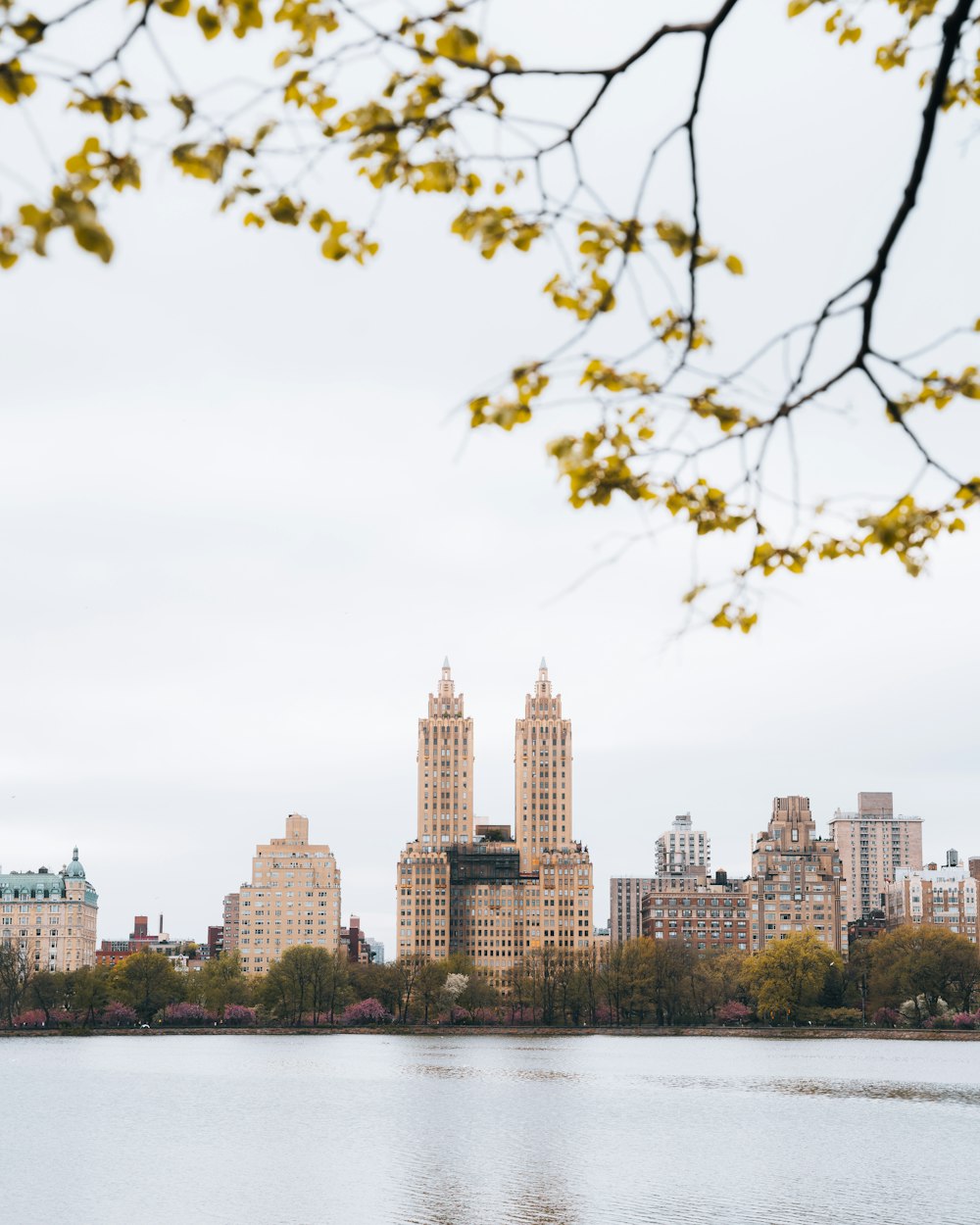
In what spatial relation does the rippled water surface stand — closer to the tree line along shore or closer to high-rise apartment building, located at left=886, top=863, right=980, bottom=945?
the tree line along shore

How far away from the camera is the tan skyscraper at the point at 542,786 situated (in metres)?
191

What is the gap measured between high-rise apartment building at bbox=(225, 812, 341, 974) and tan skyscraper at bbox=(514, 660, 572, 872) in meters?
27.8

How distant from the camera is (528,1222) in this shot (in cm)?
3253

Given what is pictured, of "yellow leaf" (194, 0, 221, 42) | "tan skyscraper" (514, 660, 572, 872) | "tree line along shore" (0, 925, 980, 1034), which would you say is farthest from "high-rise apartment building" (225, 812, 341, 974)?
"yellow leaf" (194, 0, 221, 42)

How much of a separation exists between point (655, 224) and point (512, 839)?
193644 mm

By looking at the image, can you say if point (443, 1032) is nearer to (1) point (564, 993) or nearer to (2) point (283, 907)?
(1) point (564, 993)

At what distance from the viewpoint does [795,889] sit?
185 metres

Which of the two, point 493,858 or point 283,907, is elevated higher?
point 493,858

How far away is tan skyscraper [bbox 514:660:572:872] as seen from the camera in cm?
19125

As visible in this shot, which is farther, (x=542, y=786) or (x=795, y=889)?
(x=542, y=786)

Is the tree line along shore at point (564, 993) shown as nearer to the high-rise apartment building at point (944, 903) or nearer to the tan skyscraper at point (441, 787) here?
the tan skyscraper at point (441, 787)

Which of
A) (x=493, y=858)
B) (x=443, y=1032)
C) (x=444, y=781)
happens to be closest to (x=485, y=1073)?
(x=443, y=1032)

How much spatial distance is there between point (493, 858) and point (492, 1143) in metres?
142

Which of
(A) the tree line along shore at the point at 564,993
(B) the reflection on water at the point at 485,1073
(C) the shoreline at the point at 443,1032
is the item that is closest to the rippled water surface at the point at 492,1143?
(B) the reflection on water at the point at 485,1073
